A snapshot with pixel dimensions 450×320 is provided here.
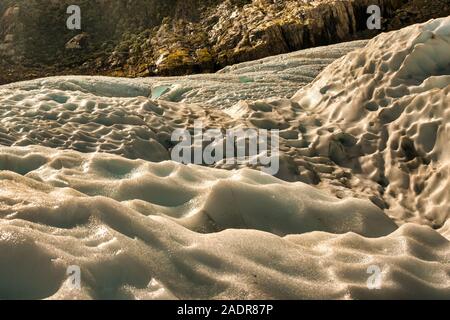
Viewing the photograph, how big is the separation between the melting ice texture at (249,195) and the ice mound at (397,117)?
0.02 metres

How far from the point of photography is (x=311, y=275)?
3.10 m

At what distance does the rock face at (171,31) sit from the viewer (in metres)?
18.9

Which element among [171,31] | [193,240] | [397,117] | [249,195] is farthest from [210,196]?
[171,31]

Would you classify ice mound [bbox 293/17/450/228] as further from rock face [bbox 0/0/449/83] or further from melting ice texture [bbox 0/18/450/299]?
rock face [bbox 0/0/449/83]

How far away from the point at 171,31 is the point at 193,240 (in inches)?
757

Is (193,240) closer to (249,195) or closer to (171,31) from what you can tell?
(249,195)

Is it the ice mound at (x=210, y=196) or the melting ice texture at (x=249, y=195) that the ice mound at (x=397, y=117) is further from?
the ice mound at (x=210, y=196)

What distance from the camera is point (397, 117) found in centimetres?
606

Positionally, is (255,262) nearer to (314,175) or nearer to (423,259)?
(423,259)

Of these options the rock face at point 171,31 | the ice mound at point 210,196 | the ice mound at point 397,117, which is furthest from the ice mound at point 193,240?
the rock face at point 171,31

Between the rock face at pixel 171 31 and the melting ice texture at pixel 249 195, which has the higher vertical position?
the melting ice texture at pixel 249 195

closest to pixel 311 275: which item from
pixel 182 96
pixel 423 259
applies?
pixel 423 259

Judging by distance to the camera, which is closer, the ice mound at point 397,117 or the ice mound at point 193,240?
the ice mound at point 193,240

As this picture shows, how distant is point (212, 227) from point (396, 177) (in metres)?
2.56
